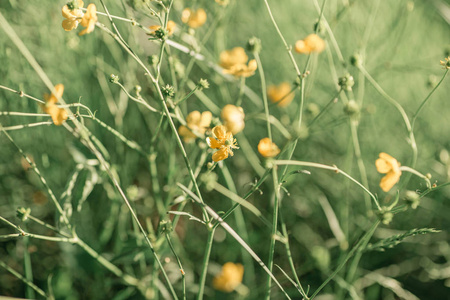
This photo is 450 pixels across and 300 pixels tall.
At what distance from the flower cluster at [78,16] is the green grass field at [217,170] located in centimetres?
31

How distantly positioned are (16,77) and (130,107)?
50 centimetres

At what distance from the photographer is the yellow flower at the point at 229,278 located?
1.36 meters

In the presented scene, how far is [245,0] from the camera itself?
2.24 metres

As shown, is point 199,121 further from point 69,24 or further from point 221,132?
point 69,24

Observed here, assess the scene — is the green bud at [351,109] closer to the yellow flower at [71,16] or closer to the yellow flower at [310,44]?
the yellow flower at [310,44]

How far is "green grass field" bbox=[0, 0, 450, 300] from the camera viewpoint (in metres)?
1.31

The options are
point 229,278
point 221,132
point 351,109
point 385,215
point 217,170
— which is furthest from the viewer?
point 217,170

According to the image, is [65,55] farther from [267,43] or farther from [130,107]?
[267,43]

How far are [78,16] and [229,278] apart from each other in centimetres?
99

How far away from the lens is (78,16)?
99 centimetres

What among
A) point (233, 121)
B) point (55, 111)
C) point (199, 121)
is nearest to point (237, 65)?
point (199, 121)

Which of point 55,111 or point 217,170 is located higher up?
point 55,111

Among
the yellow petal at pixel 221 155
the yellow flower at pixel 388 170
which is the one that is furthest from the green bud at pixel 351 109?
the yellow petal at pixel 221 155

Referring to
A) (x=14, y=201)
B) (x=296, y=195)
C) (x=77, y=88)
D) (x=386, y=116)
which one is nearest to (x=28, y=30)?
(x=77, y=88)
